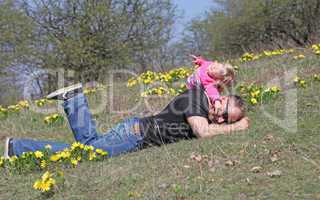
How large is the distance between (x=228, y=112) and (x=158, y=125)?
0.72 m

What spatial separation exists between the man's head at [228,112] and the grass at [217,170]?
0.20m

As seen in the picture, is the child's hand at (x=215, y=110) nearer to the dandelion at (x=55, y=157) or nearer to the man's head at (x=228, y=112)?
the man's head at (x=228, y=112)

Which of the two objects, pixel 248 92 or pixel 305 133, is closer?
pixel 305 133

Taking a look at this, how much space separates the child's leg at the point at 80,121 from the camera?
18.2ft

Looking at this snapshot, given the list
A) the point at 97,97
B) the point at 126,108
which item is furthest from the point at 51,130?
the point at 97,97

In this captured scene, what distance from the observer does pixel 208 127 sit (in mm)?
5055

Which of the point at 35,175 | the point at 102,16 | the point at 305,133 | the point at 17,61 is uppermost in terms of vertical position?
the point at 102,16

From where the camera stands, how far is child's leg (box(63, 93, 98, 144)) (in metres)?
5.54

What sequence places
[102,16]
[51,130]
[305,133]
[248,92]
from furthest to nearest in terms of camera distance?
[102,16] < [51,130] < [248,92] < [305,133]

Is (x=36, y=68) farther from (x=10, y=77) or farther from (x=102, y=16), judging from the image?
(x=102, y=16)

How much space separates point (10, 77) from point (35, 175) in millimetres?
19701

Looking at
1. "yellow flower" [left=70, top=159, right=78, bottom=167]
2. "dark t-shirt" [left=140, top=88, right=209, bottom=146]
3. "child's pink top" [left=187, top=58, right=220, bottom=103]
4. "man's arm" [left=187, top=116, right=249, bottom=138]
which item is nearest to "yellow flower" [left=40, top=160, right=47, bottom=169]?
"yellow flower" [left=70, top=159, right=78, bottom=167]

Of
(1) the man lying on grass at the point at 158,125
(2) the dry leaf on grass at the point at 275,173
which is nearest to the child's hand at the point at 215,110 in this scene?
(1) the man lying on grass at the point at 158,125

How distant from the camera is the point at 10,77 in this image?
77.4 ft
